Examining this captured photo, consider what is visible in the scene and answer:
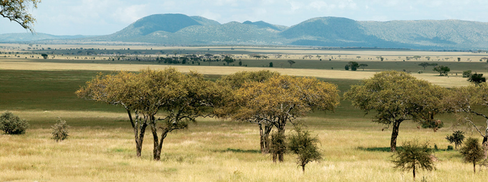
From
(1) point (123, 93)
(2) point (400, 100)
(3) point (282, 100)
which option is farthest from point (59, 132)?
(2) point (400, 100)

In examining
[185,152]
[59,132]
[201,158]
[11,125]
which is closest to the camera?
[201,158]

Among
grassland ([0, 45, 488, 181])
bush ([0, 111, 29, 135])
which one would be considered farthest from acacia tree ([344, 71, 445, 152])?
bush ([0, 111, 29, 135])

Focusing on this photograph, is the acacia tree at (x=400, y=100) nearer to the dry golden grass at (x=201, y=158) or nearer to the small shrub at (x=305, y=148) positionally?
the dry golden grass at (x=201, y=158)

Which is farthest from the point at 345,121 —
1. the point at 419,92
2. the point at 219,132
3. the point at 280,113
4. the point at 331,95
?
the point at 280,113

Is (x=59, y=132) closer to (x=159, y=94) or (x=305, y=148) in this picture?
(x=159, y=94)

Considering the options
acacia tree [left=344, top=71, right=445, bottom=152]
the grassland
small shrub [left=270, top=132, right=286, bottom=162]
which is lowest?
the grassland

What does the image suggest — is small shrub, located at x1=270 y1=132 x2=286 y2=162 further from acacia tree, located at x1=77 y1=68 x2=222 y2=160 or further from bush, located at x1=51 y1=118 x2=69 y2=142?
bush, located at x1=51 y1=118 x2=69 y2=142

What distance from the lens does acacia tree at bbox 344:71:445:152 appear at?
43.1 m

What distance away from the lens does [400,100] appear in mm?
43750

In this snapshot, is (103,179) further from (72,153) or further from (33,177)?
(72,153)

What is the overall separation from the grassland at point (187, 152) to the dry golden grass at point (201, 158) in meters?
0.06

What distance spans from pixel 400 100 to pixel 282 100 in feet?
49.5

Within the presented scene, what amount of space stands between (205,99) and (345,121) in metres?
48.9

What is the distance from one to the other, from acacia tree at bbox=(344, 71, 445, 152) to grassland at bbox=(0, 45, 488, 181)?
2.83m
